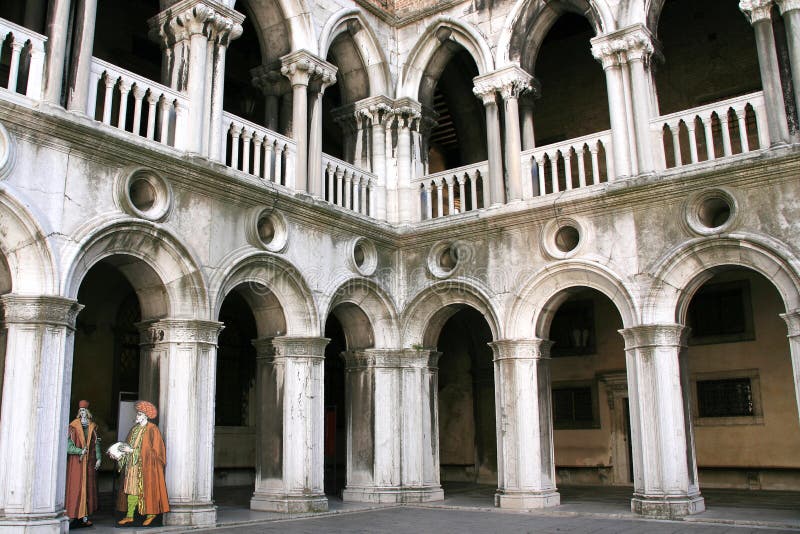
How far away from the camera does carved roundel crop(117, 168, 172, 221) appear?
10453mm

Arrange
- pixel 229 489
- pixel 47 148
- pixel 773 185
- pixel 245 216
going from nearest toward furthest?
pixel 47 148
pixel 773 185
pixel 245 216
pixel 229 489

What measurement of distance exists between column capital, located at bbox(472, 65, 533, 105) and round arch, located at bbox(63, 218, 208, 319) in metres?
6.09

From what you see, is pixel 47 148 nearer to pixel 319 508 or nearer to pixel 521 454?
pixel 319 508

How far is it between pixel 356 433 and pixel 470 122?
723 cm

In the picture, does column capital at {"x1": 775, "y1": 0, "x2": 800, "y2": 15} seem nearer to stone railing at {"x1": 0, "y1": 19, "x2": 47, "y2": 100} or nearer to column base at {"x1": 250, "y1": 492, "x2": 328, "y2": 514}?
column base at {"x1": 250, "y1": 492, "x2": 328, "y2": 514}

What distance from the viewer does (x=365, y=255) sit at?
14.1m

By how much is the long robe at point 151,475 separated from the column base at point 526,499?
5.15 metres

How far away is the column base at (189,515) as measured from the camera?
33.7 feet

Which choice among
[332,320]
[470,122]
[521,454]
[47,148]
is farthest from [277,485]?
[470,122]

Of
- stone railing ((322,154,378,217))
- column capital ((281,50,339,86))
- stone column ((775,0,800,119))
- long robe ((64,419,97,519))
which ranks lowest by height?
long robe ((64,419,97,519))

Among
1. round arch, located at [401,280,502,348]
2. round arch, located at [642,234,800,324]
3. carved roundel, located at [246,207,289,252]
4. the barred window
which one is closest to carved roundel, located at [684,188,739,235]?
round arch, located at [642,234,800,324]

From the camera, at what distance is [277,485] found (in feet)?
39.7

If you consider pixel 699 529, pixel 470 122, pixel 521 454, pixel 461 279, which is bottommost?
pixel 699 529

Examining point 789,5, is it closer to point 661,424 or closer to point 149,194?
point 661,424
